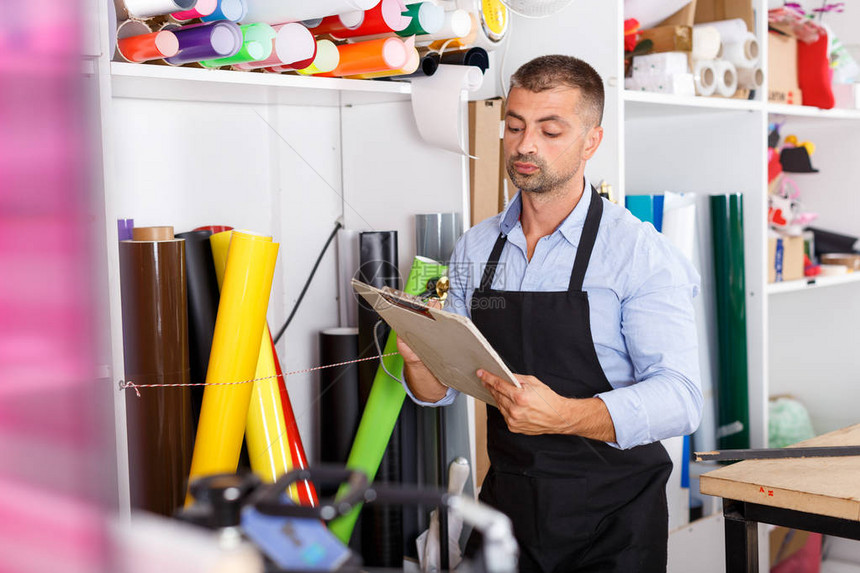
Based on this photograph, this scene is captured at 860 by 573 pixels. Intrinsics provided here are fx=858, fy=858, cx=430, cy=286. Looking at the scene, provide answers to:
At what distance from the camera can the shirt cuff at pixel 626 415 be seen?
153 centimetres

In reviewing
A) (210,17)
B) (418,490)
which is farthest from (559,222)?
(418,490)

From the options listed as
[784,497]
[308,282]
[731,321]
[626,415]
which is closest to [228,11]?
[308,282]

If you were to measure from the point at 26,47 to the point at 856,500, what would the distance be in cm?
152

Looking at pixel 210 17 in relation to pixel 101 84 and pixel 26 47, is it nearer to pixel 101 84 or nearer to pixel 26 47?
pixel 101 84

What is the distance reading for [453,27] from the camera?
1784mm

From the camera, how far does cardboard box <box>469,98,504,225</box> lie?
83.6 inches

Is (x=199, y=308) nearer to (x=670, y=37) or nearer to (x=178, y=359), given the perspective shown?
(x=178, y=359)

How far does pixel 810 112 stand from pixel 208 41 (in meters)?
2.21

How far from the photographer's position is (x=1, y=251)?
0.48 m

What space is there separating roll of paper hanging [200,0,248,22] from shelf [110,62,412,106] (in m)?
0.10

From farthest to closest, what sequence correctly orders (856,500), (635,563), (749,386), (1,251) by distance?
1. (749,386)
2. (635,563)
3. (856,500)
4. (1,251)

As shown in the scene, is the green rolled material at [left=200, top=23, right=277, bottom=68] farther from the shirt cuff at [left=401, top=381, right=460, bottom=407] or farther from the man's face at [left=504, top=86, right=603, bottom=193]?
the shirt cuff at [left=401, top=381, right=460, bottom=407]

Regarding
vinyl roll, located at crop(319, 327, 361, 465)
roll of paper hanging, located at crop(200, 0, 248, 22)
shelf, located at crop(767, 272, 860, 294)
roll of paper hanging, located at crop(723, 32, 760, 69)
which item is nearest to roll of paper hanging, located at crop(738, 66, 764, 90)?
roll of paper hanging, located at crop(723, 32, 760, 69)

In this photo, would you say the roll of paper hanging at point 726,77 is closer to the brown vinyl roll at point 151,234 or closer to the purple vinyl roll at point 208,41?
the purple vinyl roll at point 208,41
